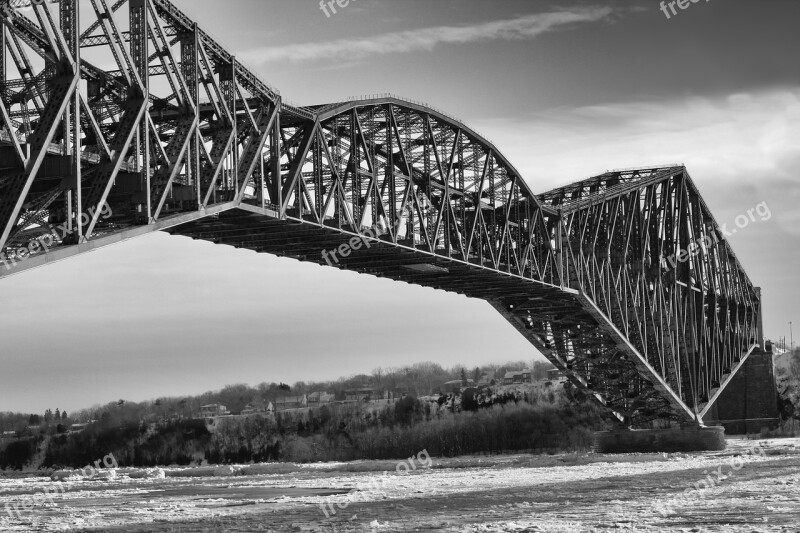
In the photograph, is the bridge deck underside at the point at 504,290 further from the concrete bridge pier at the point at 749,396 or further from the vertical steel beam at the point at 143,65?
the concrete bridge pier at the point at 749,396

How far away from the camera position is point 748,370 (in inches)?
4948

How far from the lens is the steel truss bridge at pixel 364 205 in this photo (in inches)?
1394

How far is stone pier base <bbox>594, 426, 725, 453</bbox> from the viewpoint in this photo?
93562mm

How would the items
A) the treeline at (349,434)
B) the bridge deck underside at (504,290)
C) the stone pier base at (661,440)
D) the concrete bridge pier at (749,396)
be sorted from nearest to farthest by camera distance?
the bridge deck underside at (504,290) → the stone pier base at (661,440) → the concrete bridge pier at (749,396) → the treeline at (349,434)

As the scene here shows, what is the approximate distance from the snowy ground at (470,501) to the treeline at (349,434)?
46994 millimetres

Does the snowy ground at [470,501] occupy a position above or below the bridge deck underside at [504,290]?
below

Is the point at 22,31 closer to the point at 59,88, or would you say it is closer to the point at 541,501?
the point at 59,88

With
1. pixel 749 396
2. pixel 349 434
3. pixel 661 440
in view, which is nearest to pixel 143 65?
pixel 661 440

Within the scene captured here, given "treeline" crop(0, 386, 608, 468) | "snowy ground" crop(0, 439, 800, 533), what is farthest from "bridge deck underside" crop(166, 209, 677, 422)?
"treeline" crop(0, 386, 608, 468)

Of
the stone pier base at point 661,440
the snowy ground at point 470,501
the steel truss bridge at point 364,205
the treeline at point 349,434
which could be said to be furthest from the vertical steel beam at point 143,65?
the treeline at point 349,434

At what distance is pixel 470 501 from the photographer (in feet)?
157

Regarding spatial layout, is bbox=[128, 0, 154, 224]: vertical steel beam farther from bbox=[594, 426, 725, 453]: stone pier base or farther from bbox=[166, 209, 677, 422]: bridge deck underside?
bbox=[594, 426, 725, 453]: stone pier base

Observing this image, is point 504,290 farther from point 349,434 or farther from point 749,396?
point 349,434

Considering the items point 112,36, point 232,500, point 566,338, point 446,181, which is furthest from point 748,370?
point 112,36
